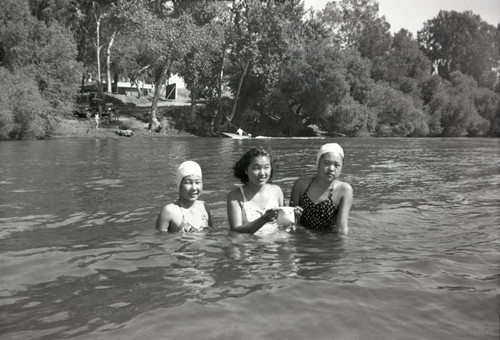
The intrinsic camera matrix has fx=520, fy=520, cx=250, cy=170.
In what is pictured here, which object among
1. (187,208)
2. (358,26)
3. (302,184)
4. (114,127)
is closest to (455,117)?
(358,26)

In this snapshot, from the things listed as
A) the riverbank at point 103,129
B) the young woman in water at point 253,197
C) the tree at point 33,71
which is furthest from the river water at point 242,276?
the riverbank at point 103,129

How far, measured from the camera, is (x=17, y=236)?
707cm

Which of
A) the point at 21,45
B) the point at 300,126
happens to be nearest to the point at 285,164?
the point at 21,45

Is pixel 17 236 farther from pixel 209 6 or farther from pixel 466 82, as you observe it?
pixel 466 82

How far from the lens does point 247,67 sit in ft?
173

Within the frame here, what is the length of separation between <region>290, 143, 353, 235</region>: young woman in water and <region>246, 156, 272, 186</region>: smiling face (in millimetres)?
747

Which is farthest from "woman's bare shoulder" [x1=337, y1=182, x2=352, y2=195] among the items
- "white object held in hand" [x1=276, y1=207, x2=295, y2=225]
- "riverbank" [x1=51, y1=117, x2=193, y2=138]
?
"riverbank" [x1=51, y1=117, x2=193, y2=138]

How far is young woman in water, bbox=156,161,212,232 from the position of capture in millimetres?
6621

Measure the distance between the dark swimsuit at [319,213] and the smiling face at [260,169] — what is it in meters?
0.83

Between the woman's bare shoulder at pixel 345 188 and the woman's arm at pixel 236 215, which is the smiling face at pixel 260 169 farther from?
the woman's bare shoulder at pixel 345 188

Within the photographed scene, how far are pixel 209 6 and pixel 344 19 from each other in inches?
1061

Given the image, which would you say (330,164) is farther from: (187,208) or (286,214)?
(187,208)

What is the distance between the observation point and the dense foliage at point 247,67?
38.9 metres

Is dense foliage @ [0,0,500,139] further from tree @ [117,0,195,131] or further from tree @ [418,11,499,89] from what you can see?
tree @ [418,11,499,89]
